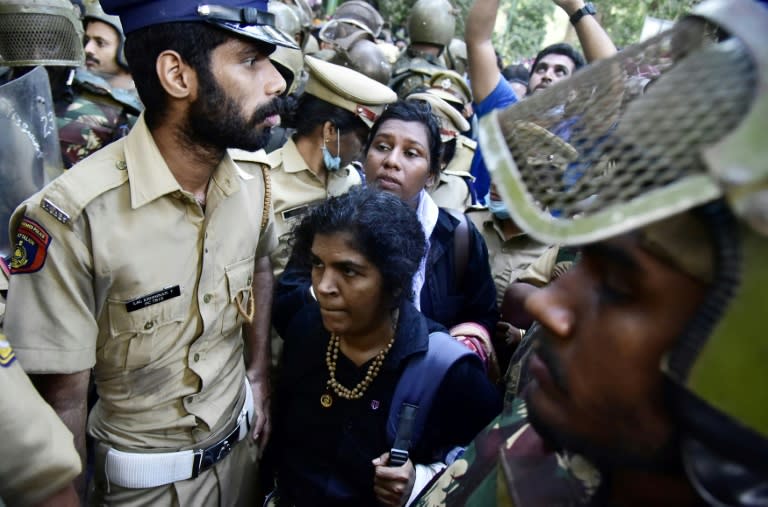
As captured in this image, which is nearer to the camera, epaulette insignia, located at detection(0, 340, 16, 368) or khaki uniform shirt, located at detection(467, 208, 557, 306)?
epaulette insignia, located at detection(0, 340, 16, 368)

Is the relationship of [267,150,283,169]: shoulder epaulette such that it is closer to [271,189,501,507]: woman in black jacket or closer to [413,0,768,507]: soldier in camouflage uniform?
Answer: [271,189,501,507]: woman in black jacket

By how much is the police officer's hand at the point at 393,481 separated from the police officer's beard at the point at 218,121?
121 centimetres

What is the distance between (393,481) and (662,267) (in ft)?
4.39

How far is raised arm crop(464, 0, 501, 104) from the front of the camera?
3115mm

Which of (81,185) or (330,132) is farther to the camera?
(330,132)

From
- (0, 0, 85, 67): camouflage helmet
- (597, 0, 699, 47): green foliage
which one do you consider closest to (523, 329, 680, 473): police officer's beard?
(0, 0, 85, 67): camouflage helmet

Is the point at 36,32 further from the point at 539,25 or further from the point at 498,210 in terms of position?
the point at 539,25

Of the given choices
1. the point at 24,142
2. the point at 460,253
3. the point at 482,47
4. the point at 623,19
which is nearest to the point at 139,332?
the point at 24,142

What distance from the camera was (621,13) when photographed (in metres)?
21.1

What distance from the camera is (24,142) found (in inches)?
99.3

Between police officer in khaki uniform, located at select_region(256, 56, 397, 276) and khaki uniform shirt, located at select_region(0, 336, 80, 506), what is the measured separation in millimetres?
2010

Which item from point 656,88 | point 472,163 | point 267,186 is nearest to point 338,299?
point 267,186

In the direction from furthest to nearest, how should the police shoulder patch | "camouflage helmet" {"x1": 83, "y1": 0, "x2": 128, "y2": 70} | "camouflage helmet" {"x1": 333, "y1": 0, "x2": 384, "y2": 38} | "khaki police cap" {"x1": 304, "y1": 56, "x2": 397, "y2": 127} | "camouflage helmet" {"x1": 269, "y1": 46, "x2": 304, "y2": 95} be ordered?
"camouflage helmet" {"x1": 333, "y1": 0, "x2": 384, "y2": 38} → "camouflage helmet" {"x1": 83, "y1": 0, "x2": 128, "y2": 70} → "camouflage helmet" {"x1": 269, "y1": 46, "x2": 304, "y2": 95} → "khaki police cap" {"x1": 304, "y1": 56, "x2": 397, "y2": 127} → the police shoulder patch

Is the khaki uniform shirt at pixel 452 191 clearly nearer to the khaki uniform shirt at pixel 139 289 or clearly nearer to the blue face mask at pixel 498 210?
the blue face mask at pixel 498 210
